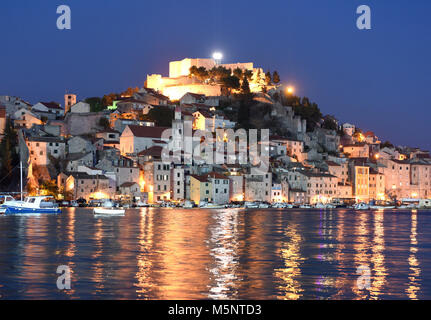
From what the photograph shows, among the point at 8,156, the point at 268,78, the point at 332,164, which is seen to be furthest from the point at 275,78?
the point at 8,156

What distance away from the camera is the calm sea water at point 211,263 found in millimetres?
16641

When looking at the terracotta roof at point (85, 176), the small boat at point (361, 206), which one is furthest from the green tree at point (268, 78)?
the terracotta roof at point (85, 176)

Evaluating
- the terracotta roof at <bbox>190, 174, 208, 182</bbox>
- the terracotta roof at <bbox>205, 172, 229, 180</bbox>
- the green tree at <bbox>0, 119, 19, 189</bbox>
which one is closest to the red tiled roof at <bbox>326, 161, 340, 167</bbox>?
the terracotta roof at <bbox>205, 172, 229, 180</bbox>

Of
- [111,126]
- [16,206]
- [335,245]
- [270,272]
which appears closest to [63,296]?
[270,272]

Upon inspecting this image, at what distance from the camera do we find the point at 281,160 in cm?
8438

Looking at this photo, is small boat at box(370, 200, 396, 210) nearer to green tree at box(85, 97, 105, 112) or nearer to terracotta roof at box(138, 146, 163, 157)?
terracotta roof at box(138, 146, 163, 157)

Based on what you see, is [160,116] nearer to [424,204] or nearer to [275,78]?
[275,78]

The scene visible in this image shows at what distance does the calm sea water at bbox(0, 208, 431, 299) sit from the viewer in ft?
54.6

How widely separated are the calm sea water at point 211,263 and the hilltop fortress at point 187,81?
202ft

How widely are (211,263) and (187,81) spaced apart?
7848 centimetres

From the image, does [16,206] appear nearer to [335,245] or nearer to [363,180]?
[335,245]

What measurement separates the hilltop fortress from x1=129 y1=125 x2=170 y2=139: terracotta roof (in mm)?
20402

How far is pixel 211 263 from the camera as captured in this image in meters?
22.0

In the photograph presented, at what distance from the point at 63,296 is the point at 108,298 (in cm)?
119
